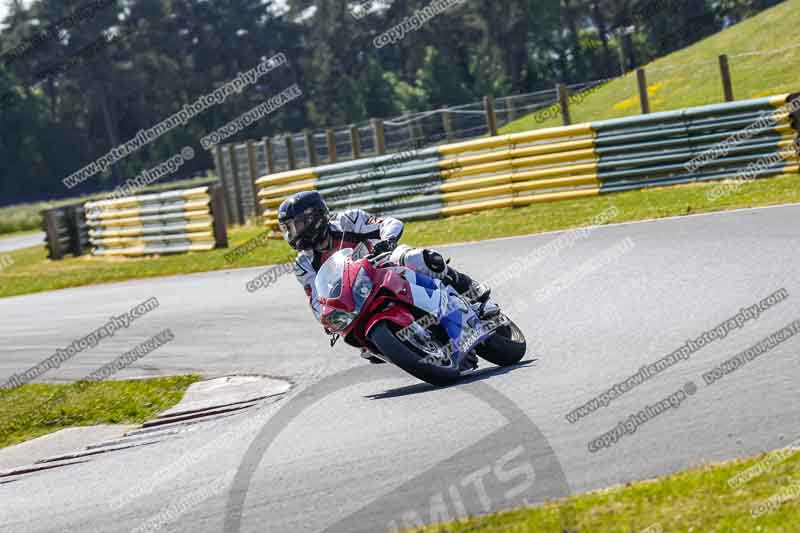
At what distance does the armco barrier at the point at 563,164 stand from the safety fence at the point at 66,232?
26.4 feet

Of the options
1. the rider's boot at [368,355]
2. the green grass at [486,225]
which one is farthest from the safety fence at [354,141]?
the rider's boot at [368,355]

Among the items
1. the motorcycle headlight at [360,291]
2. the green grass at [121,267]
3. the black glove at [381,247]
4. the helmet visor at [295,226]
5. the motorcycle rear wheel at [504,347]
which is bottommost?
the green grass at [121,267]

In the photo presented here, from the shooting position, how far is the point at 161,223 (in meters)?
25.2

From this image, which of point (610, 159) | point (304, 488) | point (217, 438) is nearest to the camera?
point (304, 488)

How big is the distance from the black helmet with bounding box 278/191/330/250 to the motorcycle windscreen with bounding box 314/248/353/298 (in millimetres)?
468

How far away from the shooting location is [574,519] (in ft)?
17.1

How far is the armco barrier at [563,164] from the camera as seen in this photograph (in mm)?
18141

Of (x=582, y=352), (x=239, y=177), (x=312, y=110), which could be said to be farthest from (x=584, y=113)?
(x=312, y=110)

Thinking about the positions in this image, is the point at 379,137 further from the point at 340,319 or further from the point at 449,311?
the point at 340,319

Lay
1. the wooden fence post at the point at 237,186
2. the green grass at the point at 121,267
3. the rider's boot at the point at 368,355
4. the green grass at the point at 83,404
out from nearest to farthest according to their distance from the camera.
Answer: the rider's boot at the point at 368,355 < the green grass at the point at 83,404 < the green grass at the point at 121,267 < the wooden fence post at the point at 237,186

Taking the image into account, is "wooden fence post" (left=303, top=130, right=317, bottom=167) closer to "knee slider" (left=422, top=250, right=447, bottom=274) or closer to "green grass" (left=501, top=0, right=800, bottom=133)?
"green grass" (left=501, top=0, right=800, bottom=133)

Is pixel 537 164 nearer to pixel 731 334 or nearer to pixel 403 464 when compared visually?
pixel 731 334

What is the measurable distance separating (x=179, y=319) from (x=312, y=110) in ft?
239

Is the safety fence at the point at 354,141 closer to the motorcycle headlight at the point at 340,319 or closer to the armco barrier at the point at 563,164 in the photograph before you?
the armco barrier at the point at 563,164
